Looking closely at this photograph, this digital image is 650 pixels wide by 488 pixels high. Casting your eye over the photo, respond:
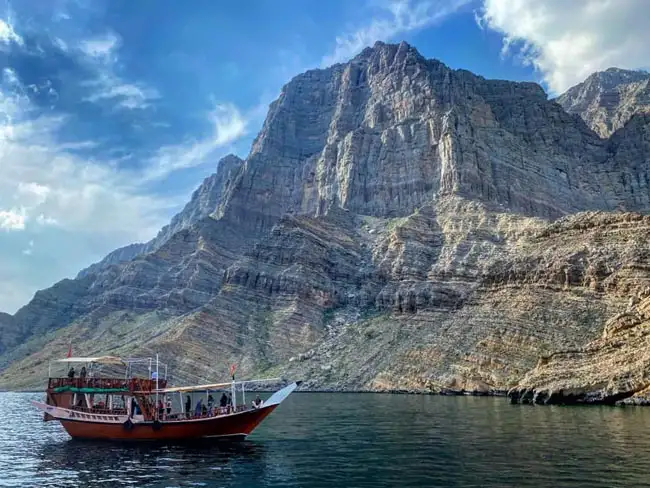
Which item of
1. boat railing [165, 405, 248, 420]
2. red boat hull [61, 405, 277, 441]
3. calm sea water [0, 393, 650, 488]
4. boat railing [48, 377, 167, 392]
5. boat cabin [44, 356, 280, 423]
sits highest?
boat railing [48, 377, 167, 392]

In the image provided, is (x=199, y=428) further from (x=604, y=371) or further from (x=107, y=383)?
(x=604, y=371)

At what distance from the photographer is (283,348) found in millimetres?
151000

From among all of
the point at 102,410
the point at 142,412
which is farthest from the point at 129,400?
the point at 102,410

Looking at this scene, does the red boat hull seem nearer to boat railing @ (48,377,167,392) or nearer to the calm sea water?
the calm sea water

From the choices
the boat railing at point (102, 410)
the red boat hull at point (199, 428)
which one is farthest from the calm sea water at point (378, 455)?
the boat railing at point (102, 410)

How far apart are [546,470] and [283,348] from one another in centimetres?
Answer: 12123

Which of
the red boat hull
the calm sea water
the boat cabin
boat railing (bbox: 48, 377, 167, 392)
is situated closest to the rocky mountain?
the calm sea water

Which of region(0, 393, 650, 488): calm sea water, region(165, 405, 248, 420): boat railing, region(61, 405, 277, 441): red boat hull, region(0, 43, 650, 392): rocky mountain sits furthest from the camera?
region(0, 43, 650, 392): rocky mountain

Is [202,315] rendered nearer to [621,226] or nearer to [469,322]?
[469,322]

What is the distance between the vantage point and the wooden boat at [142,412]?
51.7m

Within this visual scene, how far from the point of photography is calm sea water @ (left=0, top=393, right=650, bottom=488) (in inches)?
1275

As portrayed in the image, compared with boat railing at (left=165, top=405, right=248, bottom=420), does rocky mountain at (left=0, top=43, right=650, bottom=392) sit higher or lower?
higher

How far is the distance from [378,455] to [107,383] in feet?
95.6

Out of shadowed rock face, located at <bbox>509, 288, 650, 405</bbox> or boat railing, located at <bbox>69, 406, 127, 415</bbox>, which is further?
shadowed rock face, located at <bbox>509, 288, 650, 405</bbox>
